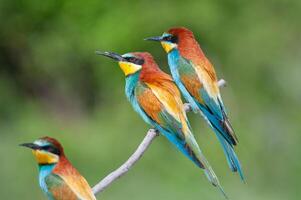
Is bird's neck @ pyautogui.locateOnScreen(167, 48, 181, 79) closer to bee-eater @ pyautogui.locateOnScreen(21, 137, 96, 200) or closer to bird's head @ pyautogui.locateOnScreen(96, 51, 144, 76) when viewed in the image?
bird's head @ pyautogui.locateOnScreen(96, 51, 144, 76)

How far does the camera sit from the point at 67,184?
1.03 m

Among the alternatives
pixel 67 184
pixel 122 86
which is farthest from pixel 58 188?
pixel 122 86

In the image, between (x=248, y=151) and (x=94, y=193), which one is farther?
(x=248, y=151)

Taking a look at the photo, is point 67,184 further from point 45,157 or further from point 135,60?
point 135,60

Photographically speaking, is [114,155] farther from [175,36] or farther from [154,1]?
[175,36]

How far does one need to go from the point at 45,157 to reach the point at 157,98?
16cm

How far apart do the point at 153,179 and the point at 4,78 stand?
310cm

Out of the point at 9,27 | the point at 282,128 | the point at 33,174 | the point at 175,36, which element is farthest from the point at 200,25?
the point at 175,36

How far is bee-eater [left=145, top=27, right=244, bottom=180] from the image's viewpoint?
1.09 m

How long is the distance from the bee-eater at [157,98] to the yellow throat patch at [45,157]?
13 cm

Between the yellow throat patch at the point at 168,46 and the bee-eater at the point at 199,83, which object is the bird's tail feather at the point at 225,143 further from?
the yellow throat patch at the point at 168,46

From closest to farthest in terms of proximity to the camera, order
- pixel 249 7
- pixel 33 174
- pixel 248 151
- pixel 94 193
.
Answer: pixel 94 193
pixel 33 174
pixel 248 151
pixel 249 7

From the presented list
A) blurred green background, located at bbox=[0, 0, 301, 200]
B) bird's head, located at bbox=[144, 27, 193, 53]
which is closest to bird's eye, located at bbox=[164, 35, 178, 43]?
bird's head, located at bbox=[144, 27, 193, 53]

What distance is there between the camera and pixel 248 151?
5.76 meters
